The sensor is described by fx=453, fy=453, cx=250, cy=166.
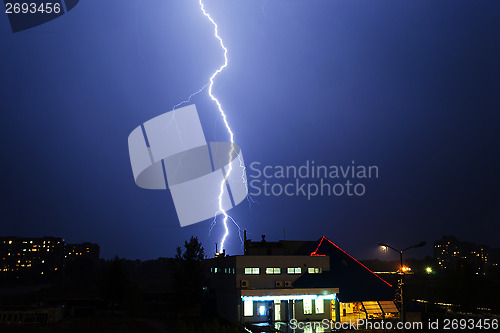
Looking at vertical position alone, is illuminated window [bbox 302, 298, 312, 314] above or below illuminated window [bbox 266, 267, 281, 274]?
below

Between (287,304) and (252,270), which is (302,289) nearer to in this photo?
(287,304)

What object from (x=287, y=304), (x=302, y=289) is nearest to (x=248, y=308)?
(x=287, y=304)

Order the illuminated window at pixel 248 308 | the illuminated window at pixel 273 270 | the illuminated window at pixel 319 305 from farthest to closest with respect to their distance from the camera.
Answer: the illuminated window at pixel 273 270, the illuminated window at pixel 319 305, the illuminated window at pixel 248 308

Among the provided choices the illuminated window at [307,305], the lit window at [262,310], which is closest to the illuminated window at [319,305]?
the illuminated window at [307,305]

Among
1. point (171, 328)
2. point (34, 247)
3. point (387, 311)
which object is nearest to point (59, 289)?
point (171, 328)

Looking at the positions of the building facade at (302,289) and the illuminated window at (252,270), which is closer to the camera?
the building facade at (302,289)

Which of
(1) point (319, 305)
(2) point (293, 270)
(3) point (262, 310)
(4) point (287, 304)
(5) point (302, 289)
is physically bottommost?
(3) point (262, 310)

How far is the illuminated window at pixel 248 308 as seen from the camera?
37562 millimetres

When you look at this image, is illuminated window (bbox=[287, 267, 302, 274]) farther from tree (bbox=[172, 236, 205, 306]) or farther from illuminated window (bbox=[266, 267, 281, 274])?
tree (bbox=[172, 236, 205, 306])

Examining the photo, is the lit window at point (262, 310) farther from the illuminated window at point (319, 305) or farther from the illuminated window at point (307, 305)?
the illuminated window at point (319, 305)

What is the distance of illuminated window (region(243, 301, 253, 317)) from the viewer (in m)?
37.6

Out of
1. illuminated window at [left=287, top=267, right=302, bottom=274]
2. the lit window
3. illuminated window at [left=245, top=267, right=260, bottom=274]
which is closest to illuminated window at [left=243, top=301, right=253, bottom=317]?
the lit window

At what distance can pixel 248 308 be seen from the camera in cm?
3769

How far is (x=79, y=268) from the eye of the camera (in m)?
122
